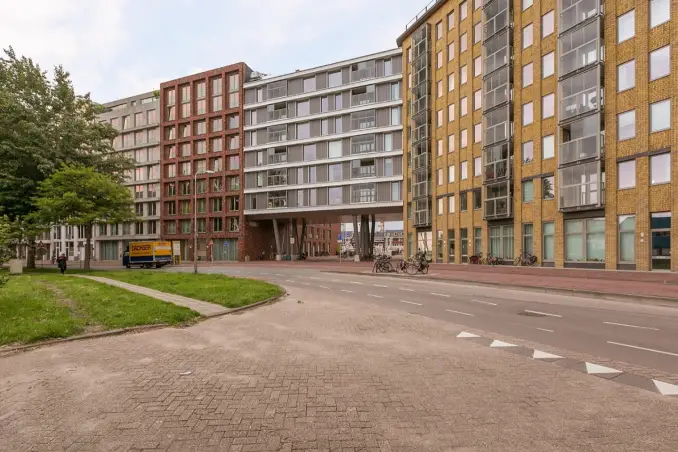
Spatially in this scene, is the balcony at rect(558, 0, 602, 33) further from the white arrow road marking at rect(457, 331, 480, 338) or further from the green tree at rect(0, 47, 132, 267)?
the green tree at rect(0, 47, 132, 267)

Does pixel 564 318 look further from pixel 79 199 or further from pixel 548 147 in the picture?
pixel 79 199

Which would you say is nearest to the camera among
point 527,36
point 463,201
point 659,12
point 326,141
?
point 659,12

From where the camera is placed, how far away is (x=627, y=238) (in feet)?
77.1

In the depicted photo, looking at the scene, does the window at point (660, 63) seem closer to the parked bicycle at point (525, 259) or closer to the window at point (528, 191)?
the window at point (528, 191)

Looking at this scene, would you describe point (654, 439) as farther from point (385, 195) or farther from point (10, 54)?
point (385, 195)

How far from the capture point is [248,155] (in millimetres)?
59062

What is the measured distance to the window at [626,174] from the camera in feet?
75.8

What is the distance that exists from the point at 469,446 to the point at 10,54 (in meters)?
41.3

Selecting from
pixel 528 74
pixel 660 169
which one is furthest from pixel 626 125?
pixel 528 74

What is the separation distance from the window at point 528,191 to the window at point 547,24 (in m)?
10.6

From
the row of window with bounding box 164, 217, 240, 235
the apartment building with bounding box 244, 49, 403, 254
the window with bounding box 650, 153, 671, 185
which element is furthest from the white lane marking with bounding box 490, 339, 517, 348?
the row of window with bounding box 164, 217, 240, 235

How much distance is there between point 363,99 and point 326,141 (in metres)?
7.21

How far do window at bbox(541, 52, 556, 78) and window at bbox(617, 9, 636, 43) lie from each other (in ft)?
14.9

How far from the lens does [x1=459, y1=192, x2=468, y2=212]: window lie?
120ft
